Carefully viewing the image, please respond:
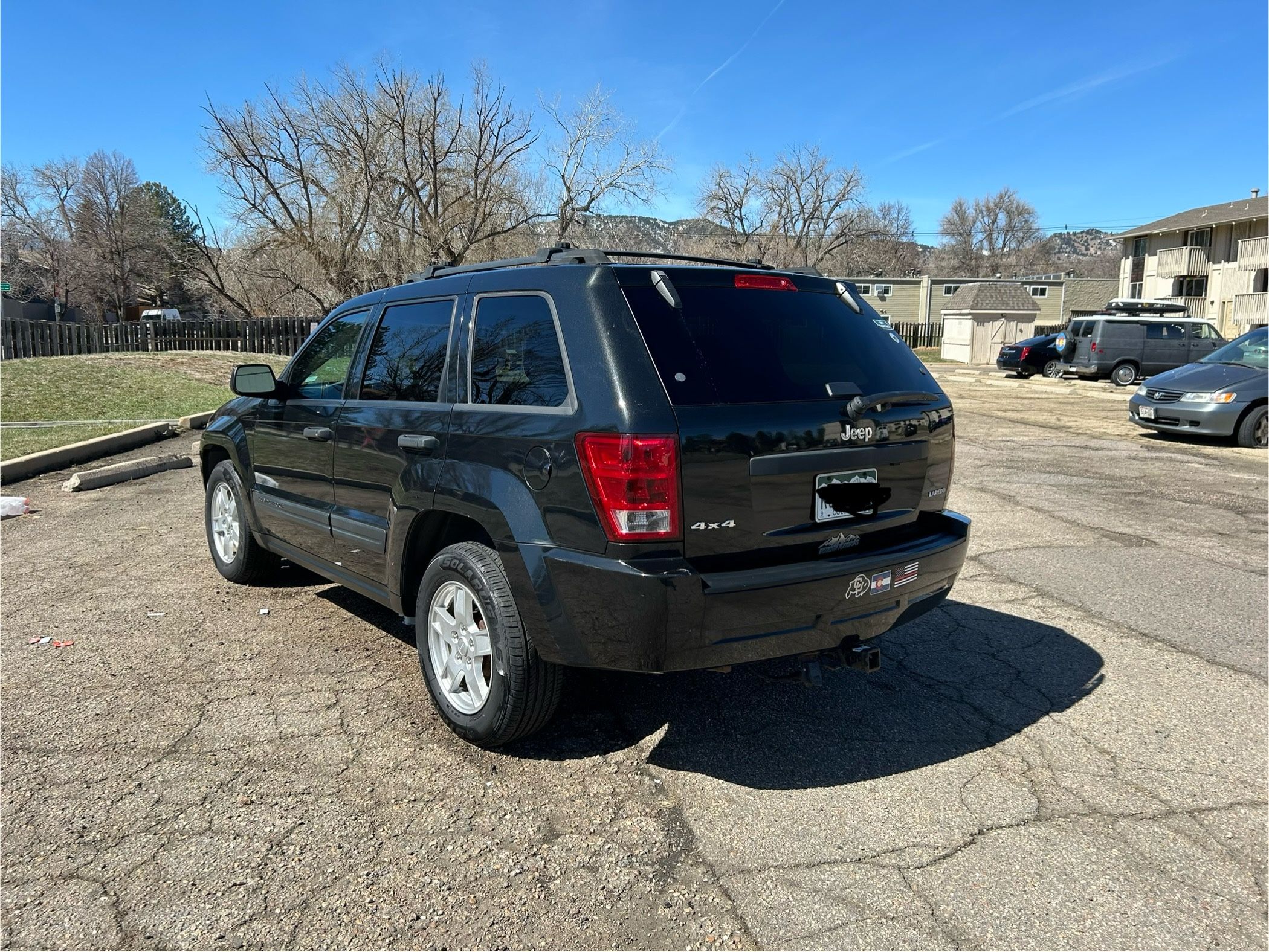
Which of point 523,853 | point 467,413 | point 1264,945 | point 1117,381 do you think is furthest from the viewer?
point 1117,381

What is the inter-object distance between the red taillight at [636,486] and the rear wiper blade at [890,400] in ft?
2.63

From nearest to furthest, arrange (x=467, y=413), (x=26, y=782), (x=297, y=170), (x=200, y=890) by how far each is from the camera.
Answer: (x=200, y=890)
(x=26, y=782)
(x=467, y=413)
(x=297, y=170)

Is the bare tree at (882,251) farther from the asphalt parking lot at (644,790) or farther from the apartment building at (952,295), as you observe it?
the asphalt parking lot at (644,790)

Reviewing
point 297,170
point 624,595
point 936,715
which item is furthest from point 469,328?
point 297,170

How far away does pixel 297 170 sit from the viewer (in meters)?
34.6

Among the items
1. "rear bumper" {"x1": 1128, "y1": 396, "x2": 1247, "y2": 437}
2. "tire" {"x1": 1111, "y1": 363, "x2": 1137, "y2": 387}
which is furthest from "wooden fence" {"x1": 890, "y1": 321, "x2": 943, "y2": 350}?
"rear bumper" {"x1": 1128, "y1": 396, "x2": 1247, "y2": 437}

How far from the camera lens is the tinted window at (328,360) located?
4.57 m

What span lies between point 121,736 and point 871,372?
340 cm

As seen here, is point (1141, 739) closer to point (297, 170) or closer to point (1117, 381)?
point (1117, 381)

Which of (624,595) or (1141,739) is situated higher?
(624,595)

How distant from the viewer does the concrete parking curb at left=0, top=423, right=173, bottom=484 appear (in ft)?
29.7

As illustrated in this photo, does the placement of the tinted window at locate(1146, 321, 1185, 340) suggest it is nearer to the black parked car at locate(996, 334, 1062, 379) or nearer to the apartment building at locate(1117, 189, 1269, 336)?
the black parked car at locate(996, 334, 1062, 379)

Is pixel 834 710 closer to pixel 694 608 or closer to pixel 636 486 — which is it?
pixel 694 608

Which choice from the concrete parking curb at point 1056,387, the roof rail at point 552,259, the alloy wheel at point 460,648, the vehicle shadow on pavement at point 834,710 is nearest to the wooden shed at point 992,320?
the concrete parking curb at point 1056,387
